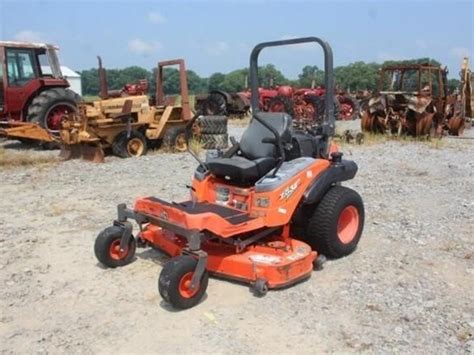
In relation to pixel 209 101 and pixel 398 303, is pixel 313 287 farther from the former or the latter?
pixel 209 101

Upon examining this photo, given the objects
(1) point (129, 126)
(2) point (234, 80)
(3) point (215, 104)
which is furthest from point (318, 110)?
(2) point (234, 80)

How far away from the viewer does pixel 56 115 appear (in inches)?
469

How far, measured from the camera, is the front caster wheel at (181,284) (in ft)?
12.0

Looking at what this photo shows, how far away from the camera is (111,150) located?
35.2ft

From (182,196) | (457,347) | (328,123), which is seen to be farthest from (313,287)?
(182,196)

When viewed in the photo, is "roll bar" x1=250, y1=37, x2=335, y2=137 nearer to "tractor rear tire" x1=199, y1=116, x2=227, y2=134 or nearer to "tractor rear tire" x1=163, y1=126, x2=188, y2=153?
"tractor rear tire" x1=163, y1=126, x2=188, y2=153

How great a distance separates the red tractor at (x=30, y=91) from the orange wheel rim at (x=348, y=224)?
8254 mm

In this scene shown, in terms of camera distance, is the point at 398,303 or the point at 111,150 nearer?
the point at 398,303

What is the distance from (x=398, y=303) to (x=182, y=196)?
3.66 m

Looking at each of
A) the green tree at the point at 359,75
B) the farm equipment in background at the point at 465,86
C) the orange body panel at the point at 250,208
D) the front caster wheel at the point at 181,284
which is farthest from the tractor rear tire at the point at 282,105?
the green tree at the point at 359,75

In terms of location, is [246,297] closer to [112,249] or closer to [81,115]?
[112,249]

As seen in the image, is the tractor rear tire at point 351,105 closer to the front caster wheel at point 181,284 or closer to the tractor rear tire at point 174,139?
the tractor rear tire at point 174,139

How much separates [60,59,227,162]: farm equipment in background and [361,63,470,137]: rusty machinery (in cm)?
455

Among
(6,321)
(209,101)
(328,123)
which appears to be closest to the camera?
(6,321)
